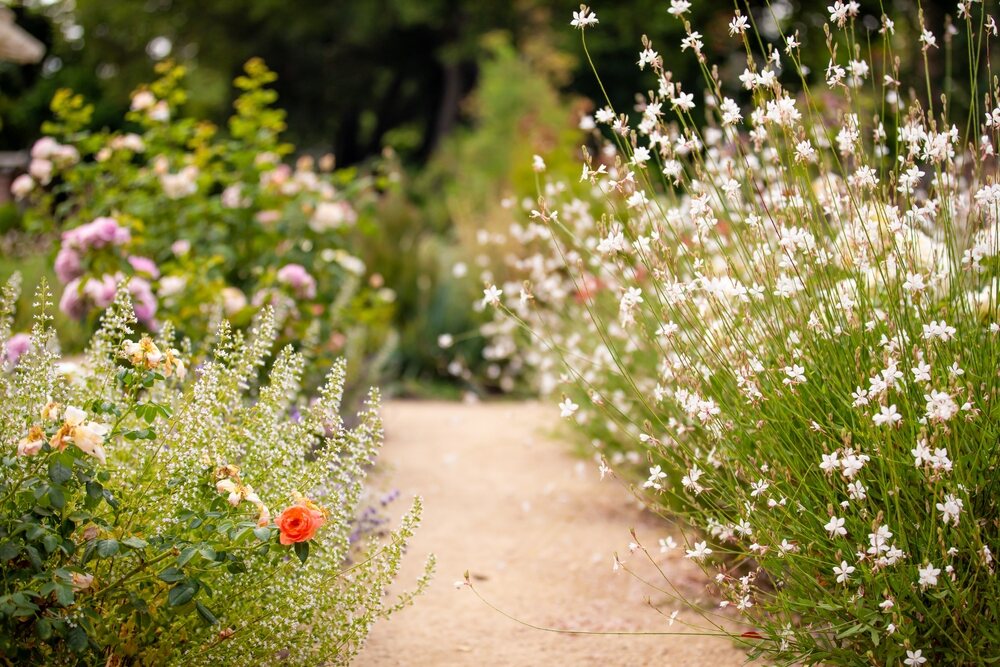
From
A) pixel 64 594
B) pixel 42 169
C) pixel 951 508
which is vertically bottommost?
pixel 64 594

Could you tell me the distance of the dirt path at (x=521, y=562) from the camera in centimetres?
266

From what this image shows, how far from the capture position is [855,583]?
1.92 meters

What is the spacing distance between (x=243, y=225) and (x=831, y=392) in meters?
3.23

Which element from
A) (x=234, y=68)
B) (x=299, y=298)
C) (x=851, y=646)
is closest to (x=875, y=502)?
(x=851, y=646)

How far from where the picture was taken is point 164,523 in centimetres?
194

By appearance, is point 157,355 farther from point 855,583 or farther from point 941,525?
point 941,525

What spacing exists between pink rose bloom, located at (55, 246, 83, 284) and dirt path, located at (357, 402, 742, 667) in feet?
4.98

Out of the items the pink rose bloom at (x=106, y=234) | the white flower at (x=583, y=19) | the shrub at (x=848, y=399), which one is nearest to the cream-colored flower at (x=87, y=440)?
the shrub at (x=848, y=399)

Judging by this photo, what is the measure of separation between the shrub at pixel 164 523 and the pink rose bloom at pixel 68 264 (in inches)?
58.9

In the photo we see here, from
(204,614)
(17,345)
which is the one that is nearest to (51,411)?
(204,614)

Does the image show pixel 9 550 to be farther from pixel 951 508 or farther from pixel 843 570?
pixel 951 508

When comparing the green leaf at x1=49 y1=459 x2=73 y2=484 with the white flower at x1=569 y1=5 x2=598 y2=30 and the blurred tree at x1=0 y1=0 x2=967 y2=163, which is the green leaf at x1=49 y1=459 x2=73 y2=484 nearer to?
the white flower at x1=569 y1=5 x2=598 y2=30

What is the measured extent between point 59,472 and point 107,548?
17cm

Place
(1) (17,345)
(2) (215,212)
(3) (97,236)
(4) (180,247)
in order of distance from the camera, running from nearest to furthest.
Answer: (1) (17,345), (3) (97,236), (4) (180,247), (2) (215,212)
